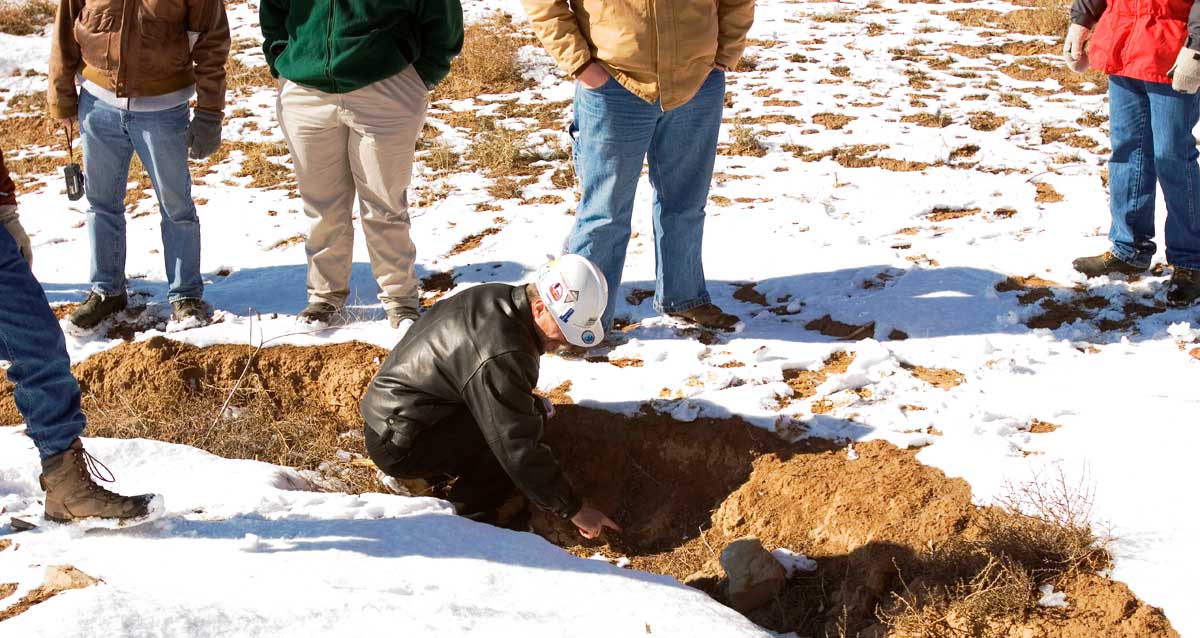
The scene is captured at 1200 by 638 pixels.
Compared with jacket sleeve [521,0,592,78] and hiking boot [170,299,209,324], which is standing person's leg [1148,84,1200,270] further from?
hiking boot [170,299,209,324]

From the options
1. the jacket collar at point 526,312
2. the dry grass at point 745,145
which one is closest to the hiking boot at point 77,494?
the jacket collar at point 526,312

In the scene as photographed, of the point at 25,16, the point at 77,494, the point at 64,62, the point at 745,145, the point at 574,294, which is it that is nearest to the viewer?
the point at 77,494

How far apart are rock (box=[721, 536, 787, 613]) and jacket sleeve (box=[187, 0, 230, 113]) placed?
10.2 feet

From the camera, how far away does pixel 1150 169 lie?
4199 mm

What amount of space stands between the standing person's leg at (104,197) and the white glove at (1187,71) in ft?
14.5

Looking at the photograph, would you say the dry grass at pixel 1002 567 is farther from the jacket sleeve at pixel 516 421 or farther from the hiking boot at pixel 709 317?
the hiking boot at pixel 709 317

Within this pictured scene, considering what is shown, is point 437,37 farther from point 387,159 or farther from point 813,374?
point 813,374

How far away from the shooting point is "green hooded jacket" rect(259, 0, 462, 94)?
12.5 ft

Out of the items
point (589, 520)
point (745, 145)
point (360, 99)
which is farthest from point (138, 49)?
point (745, 145)

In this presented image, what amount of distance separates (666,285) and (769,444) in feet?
3.24

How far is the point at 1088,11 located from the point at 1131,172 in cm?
75

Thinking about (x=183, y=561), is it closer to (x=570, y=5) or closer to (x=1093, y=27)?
(x=570, y=5)

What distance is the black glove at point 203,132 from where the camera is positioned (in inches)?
173

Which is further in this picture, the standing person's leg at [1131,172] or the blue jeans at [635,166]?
the standing person's leg at [1131,172]
